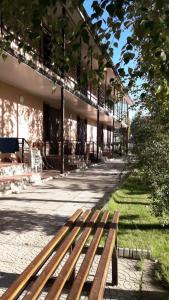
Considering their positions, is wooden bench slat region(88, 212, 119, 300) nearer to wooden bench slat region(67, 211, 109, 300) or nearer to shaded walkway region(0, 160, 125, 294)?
wooden bench slat region(67, 211, 109, 300)

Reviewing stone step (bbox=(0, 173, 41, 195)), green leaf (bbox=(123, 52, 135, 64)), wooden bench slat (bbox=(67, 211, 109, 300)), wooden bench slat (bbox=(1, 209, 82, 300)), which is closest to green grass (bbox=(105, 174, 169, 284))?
wooden bench slat (bbox=(67, 211, 109, 300))

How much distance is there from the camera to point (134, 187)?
13406mm

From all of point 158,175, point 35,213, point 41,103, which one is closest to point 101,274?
point 158,175

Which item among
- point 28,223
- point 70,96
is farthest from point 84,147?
point 28,223

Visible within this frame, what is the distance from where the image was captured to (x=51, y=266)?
319 centimetres

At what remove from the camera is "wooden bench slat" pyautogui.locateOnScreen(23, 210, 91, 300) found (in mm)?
2661

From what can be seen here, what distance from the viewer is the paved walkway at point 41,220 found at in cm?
454

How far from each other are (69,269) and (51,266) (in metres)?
0.14

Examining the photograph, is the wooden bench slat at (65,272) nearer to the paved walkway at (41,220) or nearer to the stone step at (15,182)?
the paved walkway at (41,220)

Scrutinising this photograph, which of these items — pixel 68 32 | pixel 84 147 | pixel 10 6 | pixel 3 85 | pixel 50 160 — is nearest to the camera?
pixel 10 6

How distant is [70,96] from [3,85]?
4.60 meters

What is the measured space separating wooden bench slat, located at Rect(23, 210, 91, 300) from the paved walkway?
2.23ft

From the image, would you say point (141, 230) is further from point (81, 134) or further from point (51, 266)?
point (81, 134)

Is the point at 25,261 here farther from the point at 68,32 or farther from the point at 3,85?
the point at 3,85
